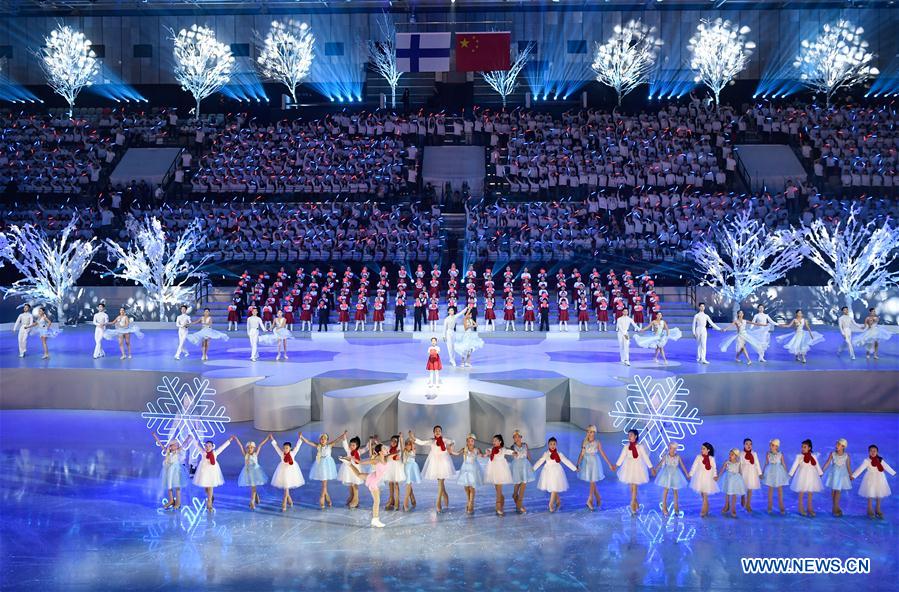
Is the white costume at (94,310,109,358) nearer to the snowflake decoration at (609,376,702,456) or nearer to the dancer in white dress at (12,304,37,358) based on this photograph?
the dancer in white dress at (12,304,37,358)

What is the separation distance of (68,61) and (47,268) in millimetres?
18475

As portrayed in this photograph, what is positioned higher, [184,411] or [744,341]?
[744,341]

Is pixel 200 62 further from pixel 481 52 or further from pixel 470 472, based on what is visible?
pixel 470 472

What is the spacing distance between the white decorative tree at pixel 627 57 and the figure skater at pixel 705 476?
29.9 m

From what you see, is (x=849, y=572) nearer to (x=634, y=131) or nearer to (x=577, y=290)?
(x=577, y=290)

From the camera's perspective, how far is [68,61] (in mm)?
38719

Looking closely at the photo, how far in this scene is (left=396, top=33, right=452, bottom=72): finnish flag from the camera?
33.7 metres

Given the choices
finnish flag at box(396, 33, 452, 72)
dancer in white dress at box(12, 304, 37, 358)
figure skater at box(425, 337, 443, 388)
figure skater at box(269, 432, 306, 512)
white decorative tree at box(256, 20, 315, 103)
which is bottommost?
figure skater at box(269, 432, 306, 512)

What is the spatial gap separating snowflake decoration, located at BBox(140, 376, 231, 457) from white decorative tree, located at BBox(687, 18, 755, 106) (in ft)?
96.8

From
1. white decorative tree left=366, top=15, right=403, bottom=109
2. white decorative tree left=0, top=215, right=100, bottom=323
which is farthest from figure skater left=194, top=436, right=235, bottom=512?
white decorative tree left=366, top=15, right=403, bottom=109

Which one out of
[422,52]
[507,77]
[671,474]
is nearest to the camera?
[671,474]

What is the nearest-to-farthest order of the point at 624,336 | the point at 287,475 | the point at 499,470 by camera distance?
the point at 499,470
the point at 287,475
the point at 624,336

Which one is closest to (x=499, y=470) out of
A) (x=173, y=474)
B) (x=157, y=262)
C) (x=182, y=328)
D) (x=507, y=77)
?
(x=173, y=474)

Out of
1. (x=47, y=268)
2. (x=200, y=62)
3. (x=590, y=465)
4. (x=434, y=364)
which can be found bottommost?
(x=590, y=465)
